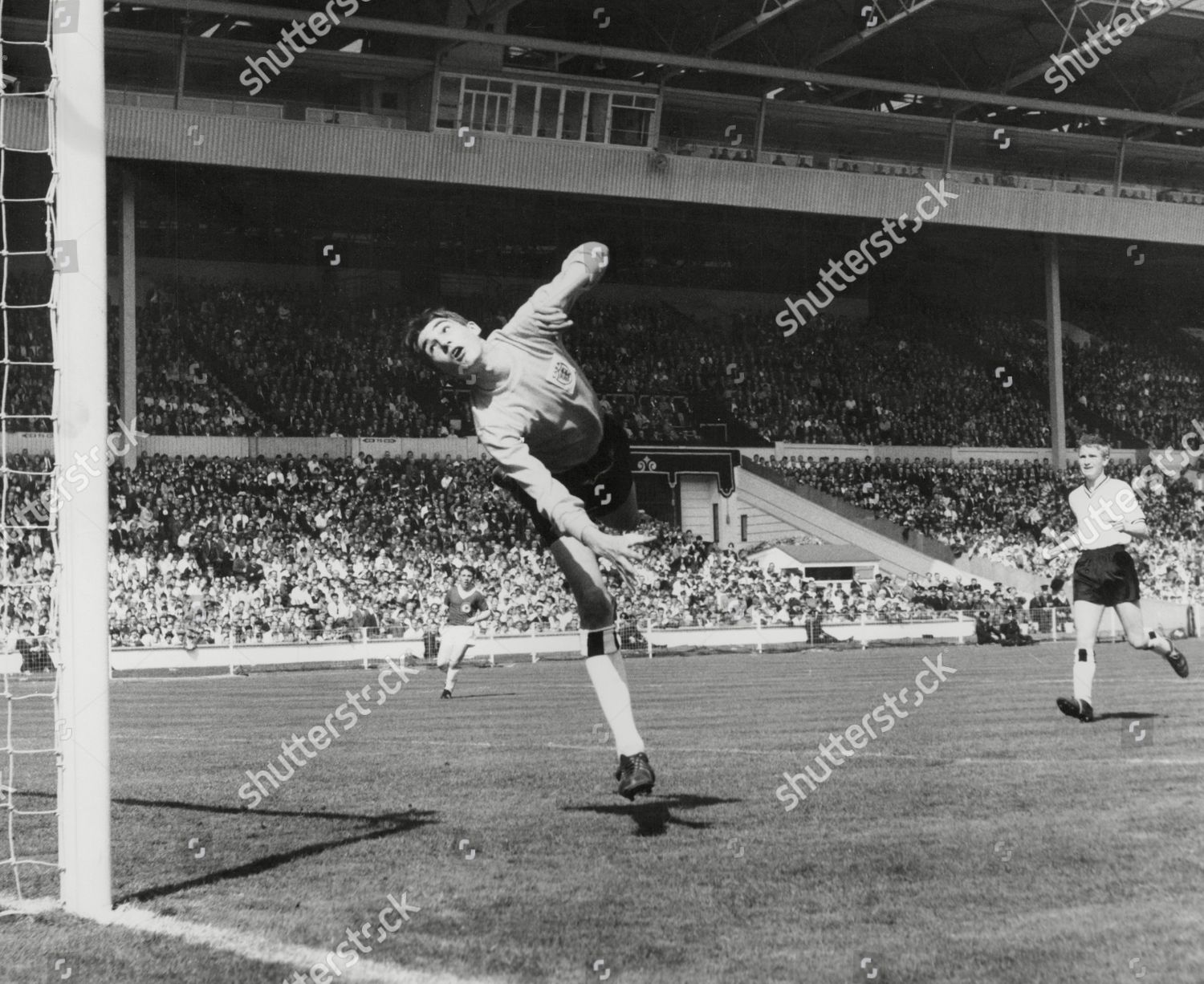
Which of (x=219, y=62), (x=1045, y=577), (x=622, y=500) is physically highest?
(x=219, y=62)

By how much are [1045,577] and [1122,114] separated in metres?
15.7

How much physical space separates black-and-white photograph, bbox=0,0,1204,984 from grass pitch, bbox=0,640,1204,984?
0.04 metres

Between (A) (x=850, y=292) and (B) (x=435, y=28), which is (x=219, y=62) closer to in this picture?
(B) (x=435, y=28)

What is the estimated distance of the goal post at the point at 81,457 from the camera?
A: 5.93 metres

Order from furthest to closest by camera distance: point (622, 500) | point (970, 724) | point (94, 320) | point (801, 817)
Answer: point (970, 724) < point (622, 500) < point (801, 817) < point (94, 320)

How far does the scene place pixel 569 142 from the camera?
41.3 meters

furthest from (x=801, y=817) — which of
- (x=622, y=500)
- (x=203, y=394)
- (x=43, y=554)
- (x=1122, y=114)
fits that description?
(x=1122, y=114)

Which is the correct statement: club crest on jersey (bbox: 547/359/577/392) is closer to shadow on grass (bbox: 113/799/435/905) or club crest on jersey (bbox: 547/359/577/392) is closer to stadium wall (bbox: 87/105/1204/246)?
shadow on grass (bbox: 113/799/435/905)

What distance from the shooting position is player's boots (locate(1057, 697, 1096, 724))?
11.9m

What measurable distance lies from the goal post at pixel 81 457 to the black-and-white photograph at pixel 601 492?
2cm

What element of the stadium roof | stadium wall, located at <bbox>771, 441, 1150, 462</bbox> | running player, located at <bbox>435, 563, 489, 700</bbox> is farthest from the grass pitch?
stadium wall, located at <bbox>771, 441, 1150, 462</bbox>

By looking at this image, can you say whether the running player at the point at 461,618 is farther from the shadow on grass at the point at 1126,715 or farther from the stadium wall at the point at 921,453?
the stadium wall at the point at 921,453

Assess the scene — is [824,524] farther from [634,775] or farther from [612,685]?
[634,775]

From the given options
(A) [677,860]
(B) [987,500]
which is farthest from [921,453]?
(A) [677,860]
